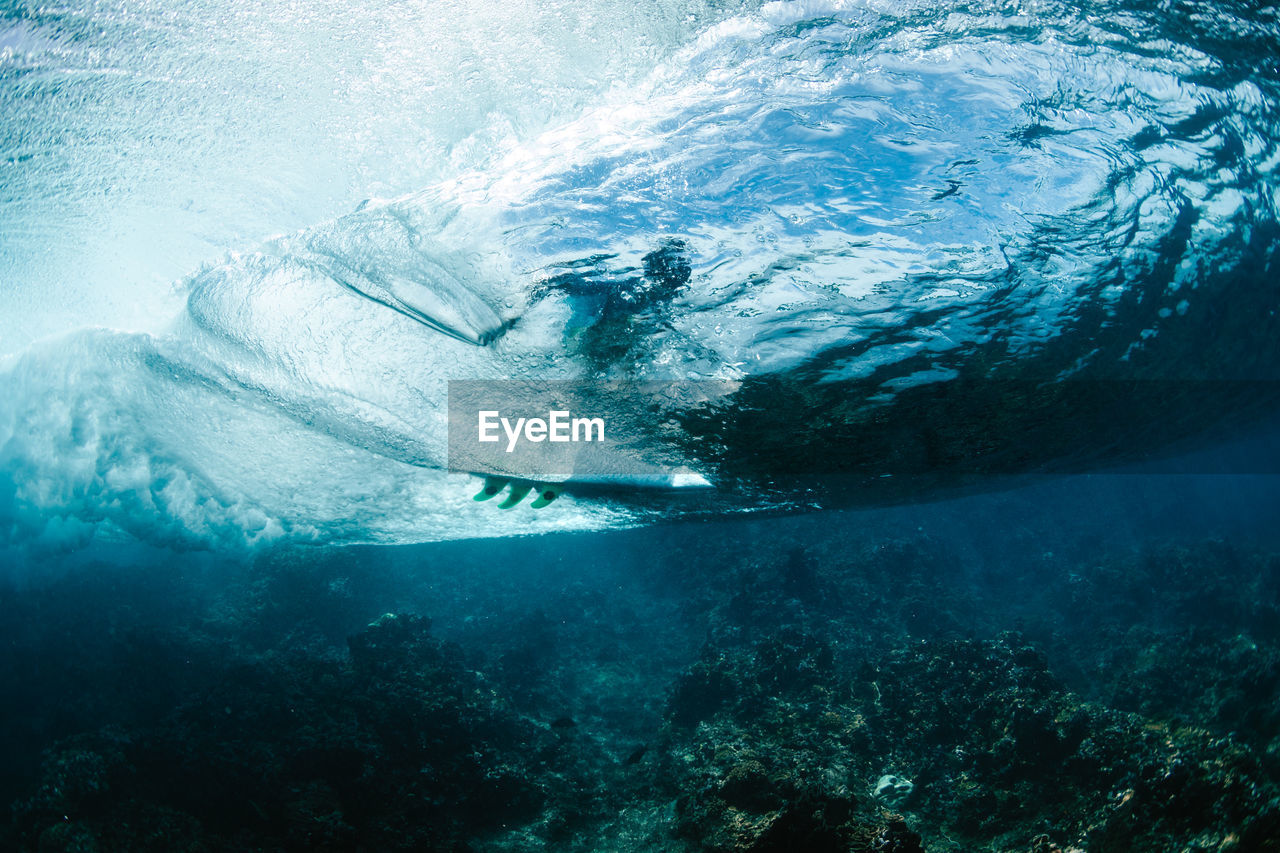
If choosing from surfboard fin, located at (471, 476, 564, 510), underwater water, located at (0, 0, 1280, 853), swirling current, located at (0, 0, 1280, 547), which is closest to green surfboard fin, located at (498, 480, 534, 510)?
surfboard fin, located at (471, 476, 564, 510)

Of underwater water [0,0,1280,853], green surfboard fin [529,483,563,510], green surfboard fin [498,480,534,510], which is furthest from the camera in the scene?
green surfboard fin [529,483,563,510]

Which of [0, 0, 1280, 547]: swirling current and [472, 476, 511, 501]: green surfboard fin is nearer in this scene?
[0, 0, 1280, 547]: swirling current

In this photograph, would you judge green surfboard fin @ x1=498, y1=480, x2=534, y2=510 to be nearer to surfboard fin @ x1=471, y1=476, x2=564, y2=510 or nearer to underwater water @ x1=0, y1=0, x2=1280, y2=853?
surfboard fin @ x1=471, y1=476, x2=564, y2=510

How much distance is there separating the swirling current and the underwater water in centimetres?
5

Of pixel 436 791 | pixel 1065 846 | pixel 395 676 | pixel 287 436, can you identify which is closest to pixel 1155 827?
pixel 1065 846

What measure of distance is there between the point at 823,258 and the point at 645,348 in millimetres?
2493

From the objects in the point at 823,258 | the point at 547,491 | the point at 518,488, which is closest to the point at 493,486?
the point at 518,488

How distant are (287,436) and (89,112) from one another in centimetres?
746

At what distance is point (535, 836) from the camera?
8109 millimetres

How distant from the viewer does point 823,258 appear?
217 inches

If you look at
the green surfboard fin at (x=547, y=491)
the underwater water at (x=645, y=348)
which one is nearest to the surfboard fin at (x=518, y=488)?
the green surfboard fin at (x=547, y=491)

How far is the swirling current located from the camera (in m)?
4.36

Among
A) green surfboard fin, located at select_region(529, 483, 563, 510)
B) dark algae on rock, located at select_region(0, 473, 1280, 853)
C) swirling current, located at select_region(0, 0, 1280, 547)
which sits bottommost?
dark algae on rock, located at select_region(0, 473, 1280, 853)

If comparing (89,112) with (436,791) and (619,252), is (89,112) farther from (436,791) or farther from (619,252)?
(436,791)
